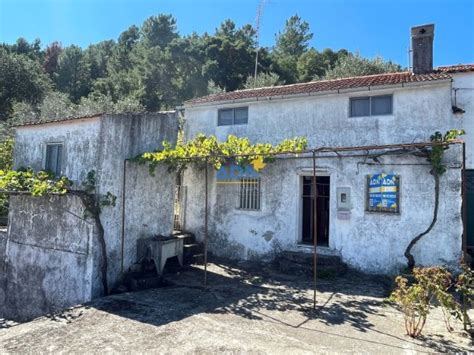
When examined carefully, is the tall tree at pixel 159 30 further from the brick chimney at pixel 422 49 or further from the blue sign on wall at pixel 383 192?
the blue sign on wall at pixel 383 192

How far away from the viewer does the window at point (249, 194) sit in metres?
12.9

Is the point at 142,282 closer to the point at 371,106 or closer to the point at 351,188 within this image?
the point at 351,188

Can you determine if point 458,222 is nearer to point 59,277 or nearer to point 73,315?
point 73,315

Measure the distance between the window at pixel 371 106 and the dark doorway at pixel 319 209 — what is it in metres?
2.38

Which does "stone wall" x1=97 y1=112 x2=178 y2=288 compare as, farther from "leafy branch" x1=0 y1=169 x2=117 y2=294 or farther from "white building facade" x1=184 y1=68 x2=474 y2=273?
"white building facade" x1=184 y1=68 x2=474 y2=273

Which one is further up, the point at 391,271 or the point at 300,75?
the point at 300,75

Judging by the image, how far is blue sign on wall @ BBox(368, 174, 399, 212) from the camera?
10641mm

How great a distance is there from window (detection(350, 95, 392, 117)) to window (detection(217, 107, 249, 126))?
3.94m

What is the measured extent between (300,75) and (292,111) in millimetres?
24982

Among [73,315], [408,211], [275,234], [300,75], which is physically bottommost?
[73,315]

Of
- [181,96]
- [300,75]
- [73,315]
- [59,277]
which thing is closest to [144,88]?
[181,96]

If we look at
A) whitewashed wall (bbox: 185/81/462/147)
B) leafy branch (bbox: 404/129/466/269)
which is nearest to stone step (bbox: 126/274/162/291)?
whitewashed wall (bbox: 185/81/462/147)

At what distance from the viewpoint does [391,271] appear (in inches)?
417

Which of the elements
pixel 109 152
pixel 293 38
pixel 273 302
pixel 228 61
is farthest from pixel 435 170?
pixel 293 38
